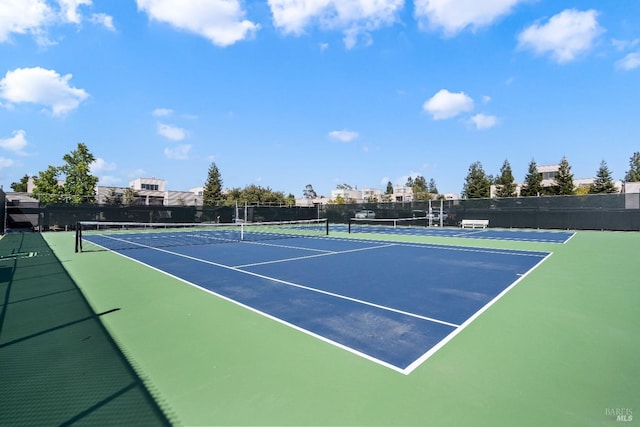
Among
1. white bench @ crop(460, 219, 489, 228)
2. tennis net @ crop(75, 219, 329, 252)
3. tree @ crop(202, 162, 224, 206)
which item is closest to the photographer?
tennis net @ crop(75, 219, 329, 252)

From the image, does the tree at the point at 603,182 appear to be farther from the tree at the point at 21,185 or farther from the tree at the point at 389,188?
the tree at the point at 21,185

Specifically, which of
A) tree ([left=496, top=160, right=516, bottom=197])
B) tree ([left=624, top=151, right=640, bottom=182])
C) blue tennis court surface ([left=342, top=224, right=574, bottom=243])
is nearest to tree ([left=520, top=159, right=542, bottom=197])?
tree ([left=496, top=160, right=516, bottom=197])

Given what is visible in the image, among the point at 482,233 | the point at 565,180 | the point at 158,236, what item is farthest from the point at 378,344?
the point at 565,180

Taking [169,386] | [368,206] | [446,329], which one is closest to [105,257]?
[169,386]

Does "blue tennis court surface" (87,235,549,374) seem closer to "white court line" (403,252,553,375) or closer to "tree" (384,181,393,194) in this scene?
"white court line" (403,252,553,375)

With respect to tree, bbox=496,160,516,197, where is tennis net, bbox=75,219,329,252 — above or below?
below

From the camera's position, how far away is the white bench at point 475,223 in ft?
84.8

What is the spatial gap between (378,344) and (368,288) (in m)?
2.78

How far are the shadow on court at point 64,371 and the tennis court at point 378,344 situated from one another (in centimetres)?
13

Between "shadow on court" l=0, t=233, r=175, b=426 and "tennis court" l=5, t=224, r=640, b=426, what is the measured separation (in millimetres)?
128

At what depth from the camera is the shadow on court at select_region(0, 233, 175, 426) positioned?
2588 mm

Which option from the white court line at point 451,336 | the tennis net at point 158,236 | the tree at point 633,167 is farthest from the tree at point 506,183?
the white court line at point 451,336

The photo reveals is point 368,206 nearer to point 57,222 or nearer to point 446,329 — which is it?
point 57,222

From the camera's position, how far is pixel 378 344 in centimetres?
386
